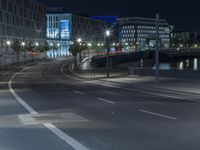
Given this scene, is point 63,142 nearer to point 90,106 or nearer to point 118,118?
point 118,118

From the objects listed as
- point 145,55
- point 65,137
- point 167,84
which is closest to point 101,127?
point 65,137

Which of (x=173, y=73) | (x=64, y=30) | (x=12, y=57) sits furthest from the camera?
(x=64, y=30)

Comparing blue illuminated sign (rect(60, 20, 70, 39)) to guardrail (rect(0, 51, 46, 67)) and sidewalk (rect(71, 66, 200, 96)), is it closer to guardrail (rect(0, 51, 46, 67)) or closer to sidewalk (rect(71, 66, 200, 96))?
guardrail (rect(0, 51, 46, 67))

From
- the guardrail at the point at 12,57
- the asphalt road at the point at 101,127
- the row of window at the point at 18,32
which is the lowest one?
the guardrail at the point at 12,57

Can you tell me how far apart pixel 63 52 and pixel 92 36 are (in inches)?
1117

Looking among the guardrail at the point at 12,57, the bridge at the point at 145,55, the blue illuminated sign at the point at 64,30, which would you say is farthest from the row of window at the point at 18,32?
the blue illuminated sign at the point at 64,30

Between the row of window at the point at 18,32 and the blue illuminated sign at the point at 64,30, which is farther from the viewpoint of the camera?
the blue illuminated sign at the point at 64,30

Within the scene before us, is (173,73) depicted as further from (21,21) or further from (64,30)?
(64,30)

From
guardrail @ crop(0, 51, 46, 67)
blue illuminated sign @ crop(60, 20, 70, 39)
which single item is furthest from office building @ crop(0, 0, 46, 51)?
blue illuminated sign @ crop(60, 20, 70, 39)

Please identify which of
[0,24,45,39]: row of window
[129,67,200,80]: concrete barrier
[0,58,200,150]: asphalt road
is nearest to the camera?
[0,58,200,150]: asphalt road

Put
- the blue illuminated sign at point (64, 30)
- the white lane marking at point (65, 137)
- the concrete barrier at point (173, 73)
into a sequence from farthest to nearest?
1. the blue illuminated sign at point (64, 30)
2. the concrete barrier at point (173, 73)
3. the white lane marking at point (65, 137)

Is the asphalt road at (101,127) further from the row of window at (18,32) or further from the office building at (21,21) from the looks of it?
the row of window at (18,32)

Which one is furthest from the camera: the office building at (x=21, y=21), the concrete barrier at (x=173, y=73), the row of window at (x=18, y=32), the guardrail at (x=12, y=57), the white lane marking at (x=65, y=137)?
the office building at (x=21, y=21)

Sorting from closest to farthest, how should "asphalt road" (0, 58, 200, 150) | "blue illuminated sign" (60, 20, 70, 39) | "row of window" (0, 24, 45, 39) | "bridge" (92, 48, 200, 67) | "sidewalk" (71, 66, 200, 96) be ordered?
"asphalt road" (0, 58, 200, 150) < "sidewalk" (71, 66, 200, 96) < "row of window" (0, 24, 45, 39) < "bridge" (92, 48, 200, 67) < "blue illuminated sign" (60, 20, 70, 39)
